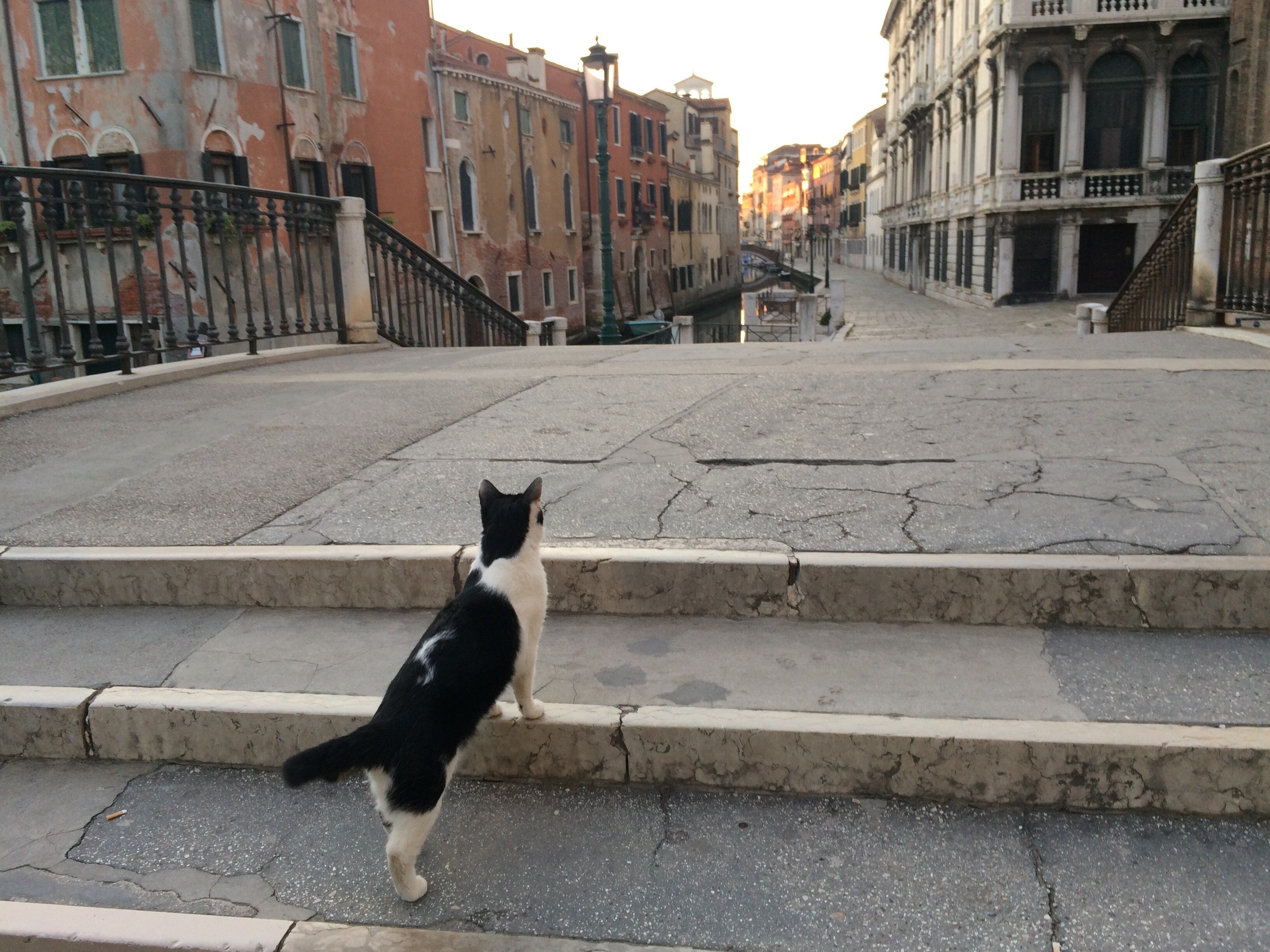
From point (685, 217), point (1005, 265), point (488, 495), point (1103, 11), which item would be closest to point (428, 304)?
point (488, 495)

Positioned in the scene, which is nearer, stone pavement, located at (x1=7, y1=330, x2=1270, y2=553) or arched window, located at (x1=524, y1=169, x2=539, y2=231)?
stone pavement, located at (x1=7, y1=330, x2=1270, y2=553)

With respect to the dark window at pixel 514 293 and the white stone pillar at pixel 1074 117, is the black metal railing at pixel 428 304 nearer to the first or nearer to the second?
the dark window at pixel 514 293

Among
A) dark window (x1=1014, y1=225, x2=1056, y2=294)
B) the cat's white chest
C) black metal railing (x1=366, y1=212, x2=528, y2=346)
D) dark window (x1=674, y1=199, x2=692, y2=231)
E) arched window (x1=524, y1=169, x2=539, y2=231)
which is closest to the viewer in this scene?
the cat's white chest

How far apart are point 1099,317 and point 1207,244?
418 cm

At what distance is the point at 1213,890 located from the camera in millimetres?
2258

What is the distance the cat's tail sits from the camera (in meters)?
2.13

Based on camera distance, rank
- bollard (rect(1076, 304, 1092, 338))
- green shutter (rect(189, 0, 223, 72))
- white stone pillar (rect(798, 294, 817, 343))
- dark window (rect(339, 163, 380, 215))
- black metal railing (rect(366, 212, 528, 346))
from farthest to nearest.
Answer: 1. dark window (rect(339, 163, 380, 215))
2. white stone pillar (rect(798, 294, 817, 343))
3. green shutter (rect(189, 0, 223, 72))
4. bollard (rect(1076, 304, 1092, 338))
5. black metal railing (rect(366, 212, 528, 346))

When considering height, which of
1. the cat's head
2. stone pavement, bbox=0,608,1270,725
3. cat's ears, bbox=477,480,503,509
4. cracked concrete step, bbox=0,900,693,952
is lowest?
cracked concrete step, bbox=0,900,693,952

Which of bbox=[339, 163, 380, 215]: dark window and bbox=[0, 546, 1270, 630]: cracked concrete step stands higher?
bbox=[339, 163, 380, 215]: dark window

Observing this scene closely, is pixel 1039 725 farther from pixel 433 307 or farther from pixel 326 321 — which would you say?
pixel 433 307

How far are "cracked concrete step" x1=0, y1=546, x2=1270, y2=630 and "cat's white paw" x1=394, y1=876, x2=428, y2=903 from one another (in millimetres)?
1344

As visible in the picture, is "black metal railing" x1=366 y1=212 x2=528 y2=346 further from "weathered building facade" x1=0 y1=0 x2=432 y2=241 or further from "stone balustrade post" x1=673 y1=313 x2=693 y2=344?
Answer: "weathered building facade" x1=0 y1=0 x2=432 y2=241

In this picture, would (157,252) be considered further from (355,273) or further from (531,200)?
(531,200)

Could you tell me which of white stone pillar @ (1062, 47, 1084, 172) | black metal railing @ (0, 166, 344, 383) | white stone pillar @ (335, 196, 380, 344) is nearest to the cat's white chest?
black metal railing @ (0, 166, 344, 383)
